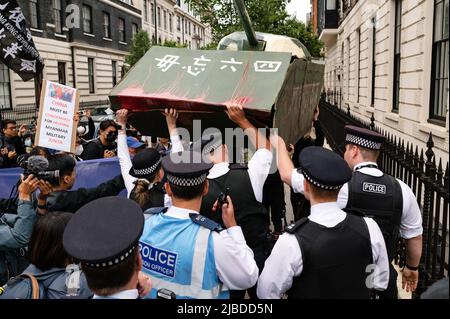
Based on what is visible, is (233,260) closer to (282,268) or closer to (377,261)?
(282,268)

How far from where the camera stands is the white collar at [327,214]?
93.7 inches

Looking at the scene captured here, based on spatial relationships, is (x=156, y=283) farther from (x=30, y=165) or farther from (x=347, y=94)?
(x=347, y=94)

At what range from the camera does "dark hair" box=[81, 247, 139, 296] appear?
1.81 m

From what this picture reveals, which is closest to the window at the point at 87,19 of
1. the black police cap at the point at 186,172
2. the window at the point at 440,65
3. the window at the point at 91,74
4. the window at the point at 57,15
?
the window at the point at 91,74

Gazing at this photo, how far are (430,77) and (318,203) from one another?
6.67 meters

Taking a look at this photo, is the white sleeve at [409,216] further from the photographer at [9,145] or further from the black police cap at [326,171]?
the photographer at [9,145]

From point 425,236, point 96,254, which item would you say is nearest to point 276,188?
point 425,236

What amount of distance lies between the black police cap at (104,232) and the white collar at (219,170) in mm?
1124

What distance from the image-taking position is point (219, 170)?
10.3 ft

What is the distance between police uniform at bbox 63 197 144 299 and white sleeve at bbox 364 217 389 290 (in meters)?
1.28

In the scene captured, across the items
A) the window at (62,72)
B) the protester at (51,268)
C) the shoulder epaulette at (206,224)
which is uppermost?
the window at (62,72)

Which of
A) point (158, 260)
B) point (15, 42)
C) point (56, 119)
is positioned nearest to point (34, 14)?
point (15, 42)

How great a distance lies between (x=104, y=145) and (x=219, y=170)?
3425 mm
